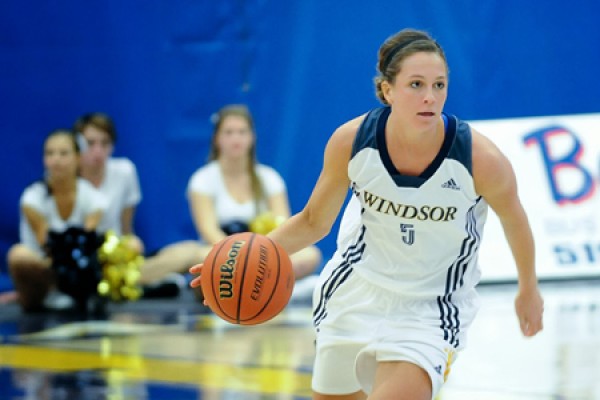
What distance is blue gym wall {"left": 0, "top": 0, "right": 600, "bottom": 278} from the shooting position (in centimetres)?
988

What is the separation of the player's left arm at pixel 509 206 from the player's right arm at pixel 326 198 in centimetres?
44

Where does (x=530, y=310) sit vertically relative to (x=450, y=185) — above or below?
below

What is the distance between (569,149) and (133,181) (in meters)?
3.64

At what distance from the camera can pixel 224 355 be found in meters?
6.99

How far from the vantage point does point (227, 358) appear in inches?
271

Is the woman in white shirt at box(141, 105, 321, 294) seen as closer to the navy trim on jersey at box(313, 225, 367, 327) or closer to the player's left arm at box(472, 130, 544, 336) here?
the navy trim on jersey at box(313, 225, 367, 327)

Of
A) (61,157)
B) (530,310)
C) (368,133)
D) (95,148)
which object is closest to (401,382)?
(530,310)

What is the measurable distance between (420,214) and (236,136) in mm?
5009

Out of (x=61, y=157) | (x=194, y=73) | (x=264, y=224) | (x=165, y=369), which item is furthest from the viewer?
(x=194, y=73)

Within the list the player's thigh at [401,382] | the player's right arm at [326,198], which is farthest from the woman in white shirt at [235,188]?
the player's thigh at [401,382]

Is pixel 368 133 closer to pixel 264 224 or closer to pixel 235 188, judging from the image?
pixel 264 224

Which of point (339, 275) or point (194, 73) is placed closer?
point (339, 275)

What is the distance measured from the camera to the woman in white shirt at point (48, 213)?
356 inches

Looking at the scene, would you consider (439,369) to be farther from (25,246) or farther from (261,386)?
(25,246)
